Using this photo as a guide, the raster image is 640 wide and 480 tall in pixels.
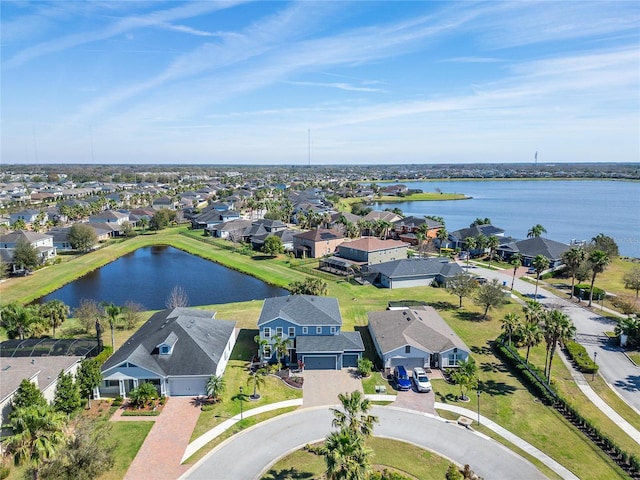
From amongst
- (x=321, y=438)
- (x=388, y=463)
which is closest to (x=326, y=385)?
(x=321, y=438)

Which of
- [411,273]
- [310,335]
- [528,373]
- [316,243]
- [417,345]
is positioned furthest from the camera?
[316,243]

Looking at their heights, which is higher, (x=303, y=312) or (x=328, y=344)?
(x=303, y=312)

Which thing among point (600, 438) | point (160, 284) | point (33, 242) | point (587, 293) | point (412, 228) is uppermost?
point (412, 228)

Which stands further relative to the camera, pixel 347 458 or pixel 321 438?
pixel 321 438

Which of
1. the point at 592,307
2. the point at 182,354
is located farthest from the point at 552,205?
the point at 182,354

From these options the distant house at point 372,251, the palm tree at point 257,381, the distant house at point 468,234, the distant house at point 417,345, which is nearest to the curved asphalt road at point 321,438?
the palm tree at point 257,381

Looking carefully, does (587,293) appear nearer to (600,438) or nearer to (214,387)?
(600,438)

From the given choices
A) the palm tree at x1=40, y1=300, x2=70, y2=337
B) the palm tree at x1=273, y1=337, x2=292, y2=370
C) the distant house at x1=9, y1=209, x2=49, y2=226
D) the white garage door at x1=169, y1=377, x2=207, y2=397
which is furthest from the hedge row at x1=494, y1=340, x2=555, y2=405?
the distant house at x1=9, y1=209, x2=49, y2=226

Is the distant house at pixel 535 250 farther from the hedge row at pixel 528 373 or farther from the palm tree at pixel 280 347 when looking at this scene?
the palm tree at pixel 280 347
